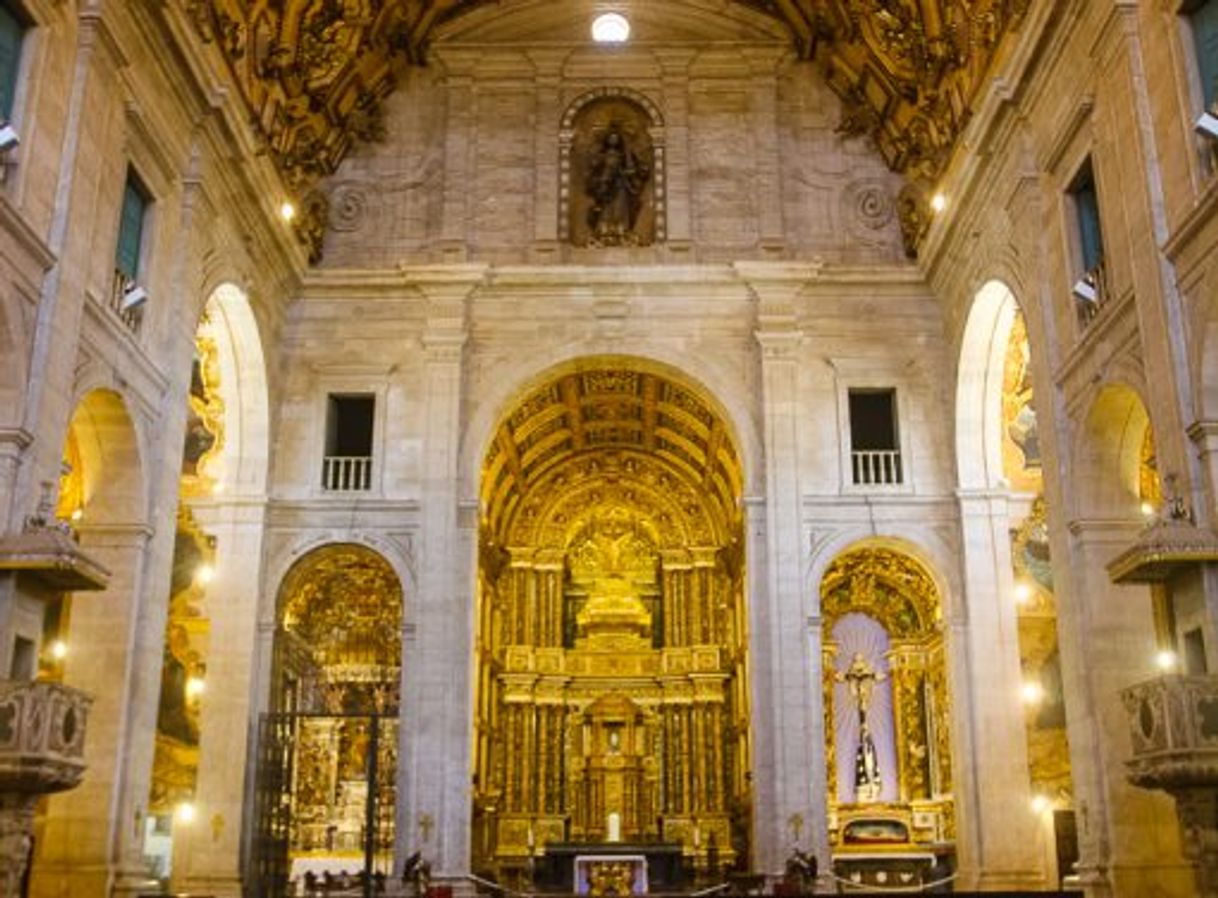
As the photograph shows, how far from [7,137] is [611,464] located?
21.5 meters

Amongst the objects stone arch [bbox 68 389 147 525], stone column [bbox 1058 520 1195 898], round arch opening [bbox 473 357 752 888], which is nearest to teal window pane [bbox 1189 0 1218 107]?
stone column [bbox 1058 520 1195 898]

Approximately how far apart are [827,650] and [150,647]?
49.1 ft

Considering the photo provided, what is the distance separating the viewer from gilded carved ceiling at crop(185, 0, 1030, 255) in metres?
19.1

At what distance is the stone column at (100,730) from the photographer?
15070 millimetres

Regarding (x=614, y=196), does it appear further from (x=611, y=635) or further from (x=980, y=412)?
(x=611, y=635)

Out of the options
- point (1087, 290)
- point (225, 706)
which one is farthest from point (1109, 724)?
point (225, 706)

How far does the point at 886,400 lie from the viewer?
2341 cm

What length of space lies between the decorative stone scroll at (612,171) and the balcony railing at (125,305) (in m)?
9.21

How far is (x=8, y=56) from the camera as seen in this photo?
43.8 ft

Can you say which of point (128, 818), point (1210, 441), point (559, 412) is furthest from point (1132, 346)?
point (559, 412)

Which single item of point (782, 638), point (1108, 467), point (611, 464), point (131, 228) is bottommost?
point (782, 638)

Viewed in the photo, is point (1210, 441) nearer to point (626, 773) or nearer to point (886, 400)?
point (886, 400)

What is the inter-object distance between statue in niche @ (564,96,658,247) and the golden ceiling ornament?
7.41 meters

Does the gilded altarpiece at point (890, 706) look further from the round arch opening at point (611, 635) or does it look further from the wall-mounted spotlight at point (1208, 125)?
the wall-mounted spotlight at point (1208, 125)
